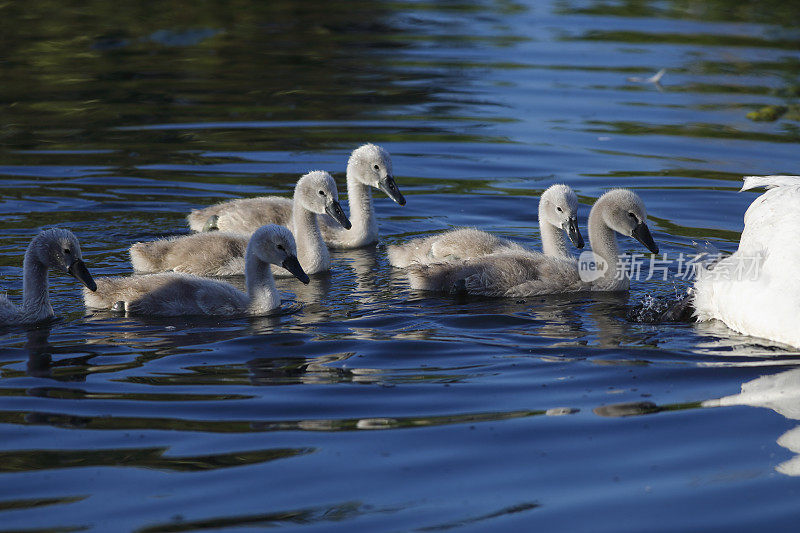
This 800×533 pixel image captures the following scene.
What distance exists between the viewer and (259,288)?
857 cm

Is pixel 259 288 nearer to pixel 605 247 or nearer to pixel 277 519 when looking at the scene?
pixel 605 247

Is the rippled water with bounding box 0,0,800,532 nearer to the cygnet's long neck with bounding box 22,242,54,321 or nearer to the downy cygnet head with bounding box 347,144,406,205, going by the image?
the cygnet's long neck with bounding box 22,242,54,321

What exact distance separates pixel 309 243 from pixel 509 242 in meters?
1.70

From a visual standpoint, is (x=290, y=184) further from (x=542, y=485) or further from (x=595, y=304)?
(x=542, y=485)

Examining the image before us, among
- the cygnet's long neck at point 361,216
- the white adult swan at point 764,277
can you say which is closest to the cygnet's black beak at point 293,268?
the cygnet's long neck at point 361,216

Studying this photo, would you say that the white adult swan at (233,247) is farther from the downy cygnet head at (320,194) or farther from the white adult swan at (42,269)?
the white adult swan at (42,269)

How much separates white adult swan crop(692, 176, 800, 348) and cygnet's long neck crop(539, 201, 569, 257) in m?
1.30

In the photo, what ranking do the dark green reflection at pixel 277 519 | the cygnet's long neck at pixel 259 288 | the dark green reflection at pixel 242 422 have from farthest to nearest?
1. the cygnet's long neck at pixel 259 288
2. the dark green reflection at pixel 242 422
3. the dark green reflection at pixel 277 519

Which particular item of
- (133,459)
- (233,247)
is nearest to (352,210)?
(233,247)

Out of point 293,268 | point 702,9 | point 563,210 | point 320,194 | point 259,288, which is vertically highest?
point 702,9

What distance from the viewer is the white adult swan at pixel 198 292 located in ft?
27.5

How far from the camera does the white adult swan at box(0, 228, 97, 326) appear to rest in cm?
808

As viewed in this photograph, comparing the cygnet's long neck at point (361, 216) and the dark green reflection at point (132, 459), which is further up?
the cygnet's long neck at point (361, 216)

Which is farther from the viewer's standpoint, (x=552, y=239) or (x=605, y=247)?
(x=552, y=239)
